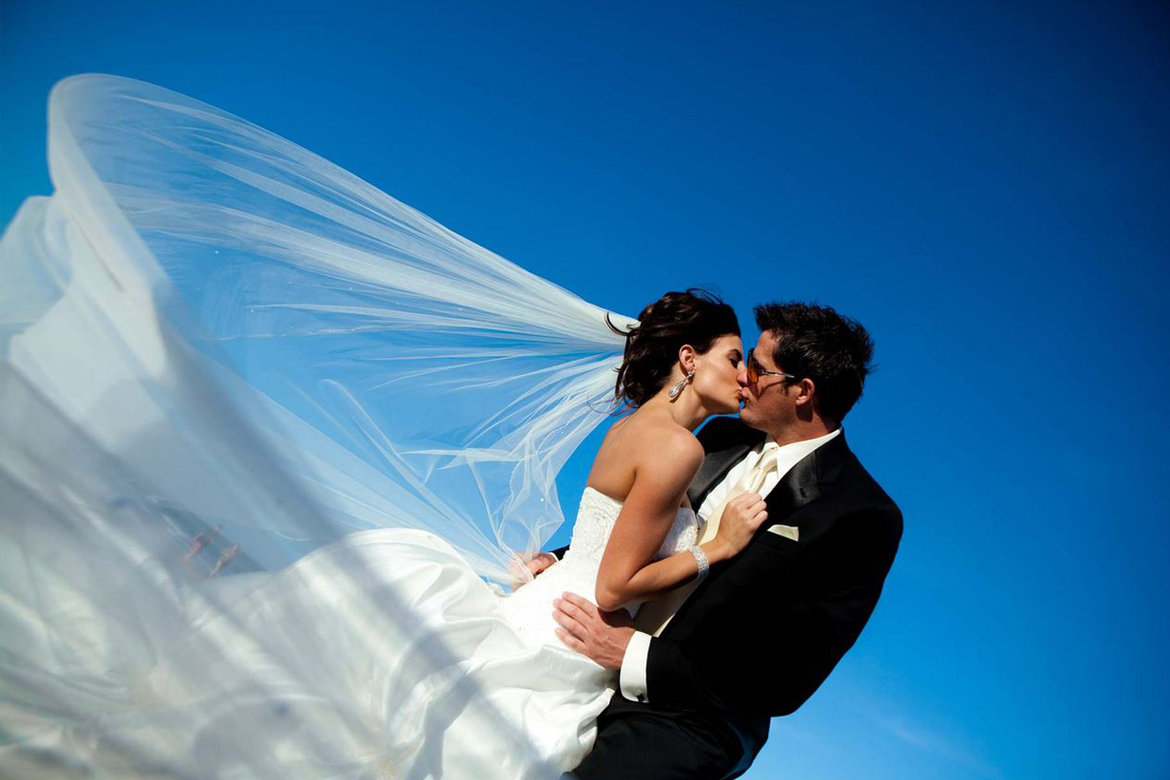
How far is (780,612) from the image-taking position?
3.45 m

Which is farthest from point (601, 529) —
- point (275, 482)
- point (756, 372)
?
point (275, 482)

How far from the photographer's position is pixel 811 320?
413cm

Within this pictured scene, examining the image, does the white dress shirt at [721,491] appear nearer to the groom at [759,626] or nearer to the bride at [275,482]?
the groom at [759,626]

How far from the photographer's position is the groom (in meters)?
3.23

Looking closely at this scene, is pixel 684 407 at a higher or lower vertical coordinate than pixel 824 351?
lower

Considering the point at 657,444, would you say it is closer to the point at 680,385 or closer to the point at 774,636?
the point at 680,385

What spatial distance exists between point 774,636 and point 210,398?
2445 millimetres

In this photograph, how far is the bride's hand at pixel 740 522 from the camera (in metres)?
3.53

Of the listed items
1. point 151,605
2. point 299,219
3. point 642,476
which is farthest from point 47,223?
point 642,476

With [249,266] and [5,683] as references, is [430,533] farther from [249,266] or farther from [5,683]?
[5,683]

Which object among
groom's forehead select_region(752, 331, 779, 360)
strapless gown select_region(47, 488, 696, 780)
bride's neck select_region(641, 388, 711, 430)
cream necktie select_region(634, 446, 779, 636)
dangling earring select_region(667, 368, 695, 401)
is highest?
groom's forehead select_region(752, 331, 779, 360)

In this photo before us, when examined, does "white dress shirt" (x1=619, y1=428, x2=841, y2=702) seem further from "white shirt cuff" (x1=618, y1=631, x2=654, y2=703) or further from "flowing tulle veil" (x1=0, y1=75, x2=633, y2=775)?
"flowing tulle veil" (x1=0, y1=75, x2=633, y2=775)

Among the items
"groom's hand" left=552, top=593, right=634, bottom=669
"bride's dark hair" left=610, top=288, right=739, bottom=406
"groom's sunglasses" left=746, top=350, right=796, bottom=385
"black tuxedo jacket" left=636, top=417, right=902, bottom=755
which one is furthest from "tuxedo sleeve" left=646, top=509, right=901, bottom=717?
"bride's dark hair" left=610, top=288, right=739, bottom=406

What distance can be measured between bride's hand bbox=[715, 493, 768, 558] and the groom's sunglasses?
68 centimetres
